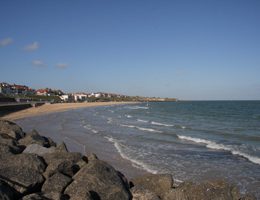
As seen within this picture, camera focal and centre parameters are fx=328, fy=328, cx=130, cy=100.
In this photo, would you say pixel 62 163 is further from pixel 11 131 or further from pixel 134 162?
pixel 11 131

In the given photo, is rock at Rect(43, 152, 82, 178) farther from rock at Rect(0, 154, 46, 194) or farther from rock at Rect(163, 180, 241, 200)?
rock at Rect(163, 180, 241, 200)

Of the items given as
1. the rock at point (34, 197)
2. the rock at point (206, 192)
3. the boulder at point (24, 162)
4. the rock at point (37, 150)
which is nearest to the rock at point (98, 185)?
the rock at point (34, 197)

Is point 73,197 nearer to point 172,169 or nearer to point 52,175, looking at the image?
point 52,175

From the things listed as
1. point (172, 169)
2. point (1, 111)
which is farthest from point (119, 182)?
point (1, 111)

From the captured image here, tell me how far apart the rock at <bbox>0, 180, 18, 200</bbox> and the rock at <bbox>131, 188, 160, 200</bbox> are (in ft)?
8.52

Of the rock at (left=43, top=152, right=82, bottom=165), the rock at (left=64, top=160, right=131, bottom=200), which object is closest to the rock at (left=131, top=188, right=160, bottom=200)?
the rock at (left=64, top=160, right=131, bottom=200)

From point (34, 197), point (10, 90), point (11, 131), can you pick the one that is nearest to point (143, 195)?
point (34, 197)

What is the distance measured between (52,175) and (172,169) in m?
6.25

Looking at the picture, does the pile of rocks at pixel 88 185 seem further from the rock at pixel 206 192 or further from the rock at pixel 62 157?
the rock at pixel 62 157

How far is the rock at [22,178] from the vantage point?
23.7 feet

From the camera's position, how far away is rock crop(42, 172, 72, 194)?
7.30 metres

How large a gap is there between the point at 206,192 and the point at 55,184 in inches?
133

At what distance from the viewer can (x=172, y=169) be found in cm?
1306

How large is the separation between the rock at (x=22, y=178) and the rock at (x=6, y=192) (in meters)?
0.20
